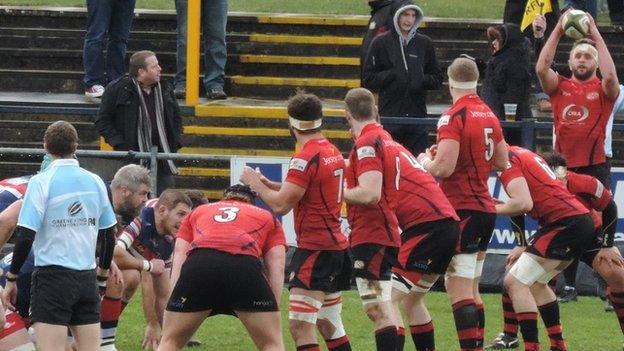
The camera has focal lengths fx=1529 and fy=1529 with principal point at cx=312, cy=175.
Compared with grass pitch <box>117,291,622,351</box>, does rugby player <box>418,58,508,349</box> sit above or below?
above

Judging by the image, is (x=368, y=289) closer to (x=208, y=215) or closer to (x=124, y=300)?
(x=208, y=215)

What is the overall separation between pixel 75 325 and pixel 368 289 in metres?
2.04

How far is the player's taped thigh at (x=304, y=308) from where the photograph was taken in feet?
34.0

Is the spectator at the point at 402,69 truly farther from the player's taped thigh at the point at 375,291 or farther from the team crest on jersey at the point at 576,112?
the player's taped thigh at the point at 375,291

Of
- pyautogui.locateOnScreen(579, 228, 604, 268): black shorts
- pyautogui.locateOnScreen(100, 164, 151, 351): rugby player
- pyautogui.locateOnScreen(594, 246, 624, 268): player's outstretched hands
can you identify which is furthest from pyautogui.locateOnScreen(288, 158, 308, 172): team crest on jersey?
pyautogui.locateOnScreen(594, 246, 624, 268): player's outstretched hands

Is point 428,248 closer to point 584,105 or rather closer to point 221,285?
point 221,285

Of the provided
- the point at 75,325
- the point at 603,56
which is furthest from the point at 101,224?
the point at 603,56

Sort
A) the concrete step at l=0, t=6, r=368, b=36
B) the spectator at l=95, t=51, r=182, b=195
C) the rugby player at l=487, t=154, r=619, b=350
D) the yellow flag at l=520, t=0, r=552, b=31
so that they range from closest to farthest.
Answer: the rugby player at l=487, t=154, r=619, b=350 < the spectator at l=95, t=51, r=182, b=195 < the yellow flag at l=520, t=0, r=552, b=31 < the concrete step at l=0, t=6, r=368, b=36

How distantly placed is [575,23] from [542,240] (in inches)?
104

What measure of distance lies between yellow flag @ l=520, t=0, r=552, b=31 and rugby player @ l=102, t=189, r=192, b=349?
7152 millimetres

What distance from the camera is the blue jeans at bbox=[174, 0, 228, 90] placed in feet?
57.3

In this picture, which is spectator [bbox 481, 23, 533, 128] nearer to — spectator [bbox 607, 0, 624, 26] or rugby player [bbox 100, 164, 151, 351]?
spectator [bbox 607, 0, 624, 26]

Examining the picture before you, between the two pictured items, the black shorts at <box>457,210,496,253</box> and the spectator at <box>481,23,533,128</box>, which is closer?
→ the black shorts at <box>457,210,496,253</box>

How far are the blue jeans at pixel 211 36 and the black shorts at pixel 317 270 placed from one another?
7.30 meters
